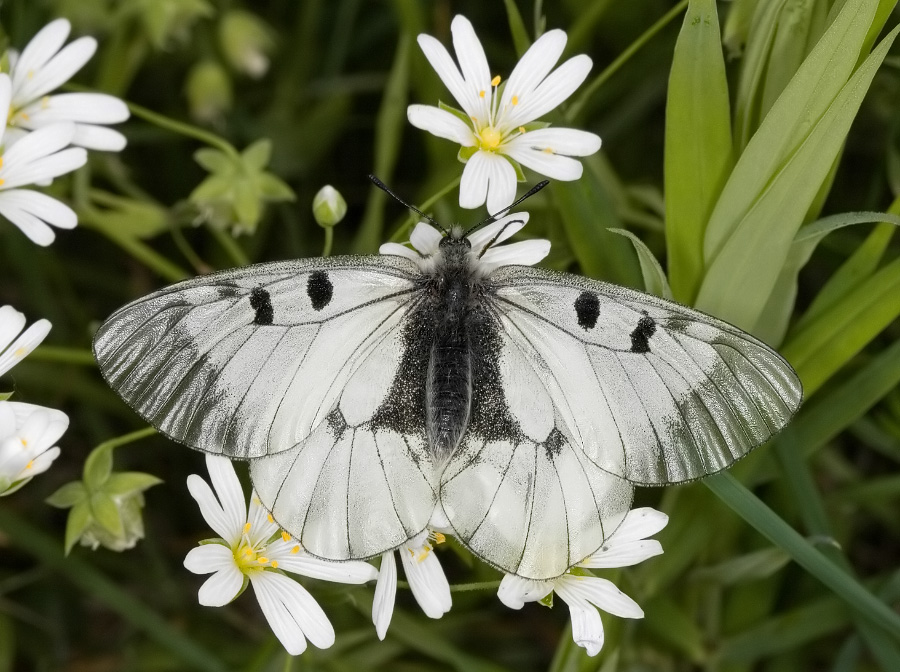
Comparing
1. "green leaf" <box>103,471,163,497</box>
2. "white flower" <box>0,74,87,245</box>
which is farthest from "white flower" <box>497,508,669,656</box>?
"white flower" <box>0,74,87,245</box>

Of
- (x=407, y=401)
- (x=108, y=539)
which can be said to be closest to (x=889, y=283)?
(x=407, y=401)

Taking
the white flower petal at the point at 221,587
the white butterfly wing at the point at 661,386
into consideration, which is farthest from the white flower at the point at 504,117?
the white flower petal at the point at 221,587

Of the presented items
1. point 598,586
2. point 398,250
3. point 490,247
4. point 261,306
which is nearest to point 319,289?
point 261,306

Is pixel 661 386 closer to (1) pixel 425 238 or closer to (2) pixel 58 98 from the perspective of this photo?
(1) pixel 425 238

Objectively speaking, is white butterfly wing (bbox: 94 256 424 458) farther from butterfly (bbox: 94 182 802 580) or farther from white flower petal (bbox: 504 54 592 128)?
white flower petal (bbox: 504 54 592 128)

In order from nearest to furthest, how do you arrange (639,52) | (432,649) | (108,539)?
1. (108,539)
2. (432,649)
3. (639,52)

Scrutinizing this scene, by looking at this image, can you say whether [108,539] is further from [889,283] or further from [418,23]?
[889,283]

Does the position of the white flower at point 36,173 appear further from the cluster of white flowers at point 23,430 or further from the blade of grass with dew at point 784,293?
the blade of grass with dew at point 784,293
